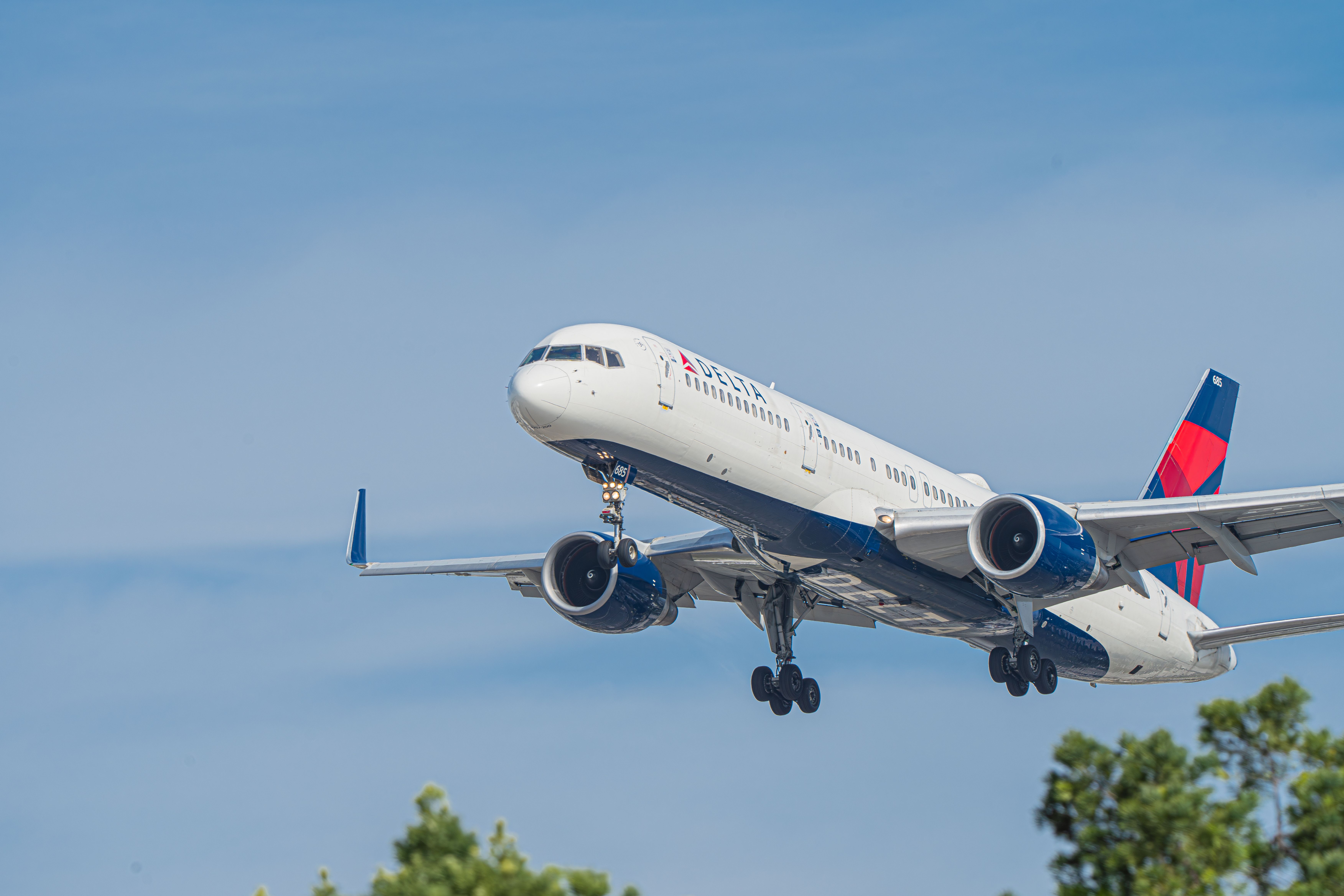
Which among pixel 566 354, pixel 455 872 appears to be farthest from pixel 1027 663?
pixel 455 872

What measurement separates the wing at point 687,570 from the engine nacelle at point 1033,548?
5551 mm

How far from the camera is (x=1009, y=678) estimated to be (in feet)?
148

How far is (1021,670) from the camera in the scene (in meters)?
45.0

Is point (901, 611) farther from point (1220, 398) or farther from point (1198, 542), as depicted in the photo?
point (1220, 398)

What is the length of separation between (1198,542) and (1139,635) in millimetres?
7097

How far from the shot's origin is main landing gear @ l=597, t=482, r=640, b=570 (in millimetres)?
36469

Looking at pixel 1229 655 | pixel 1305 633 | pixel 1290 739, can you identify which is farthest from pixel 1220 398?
pixel 1290 739

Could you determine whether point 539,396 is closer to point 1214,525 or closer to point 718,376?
point 718,376

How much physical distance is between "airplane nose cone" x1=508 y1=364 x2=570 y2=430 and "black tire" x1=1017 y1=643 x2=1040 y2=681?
16135 millimetres

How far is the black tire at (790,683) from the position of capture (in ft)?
155

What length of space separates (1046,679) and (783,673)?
7.13 metres

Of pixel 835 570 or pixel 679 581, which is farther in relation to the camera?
pixel 679 581

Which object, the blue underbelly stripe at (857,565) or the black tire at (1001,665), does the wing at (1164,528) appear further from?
the black tire at (1001,665)

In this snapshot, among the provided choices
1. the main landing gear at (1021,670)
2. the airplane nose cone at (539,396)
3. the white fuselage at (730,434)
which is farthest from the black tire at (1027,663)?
the airplane nose cone at (539,396)
